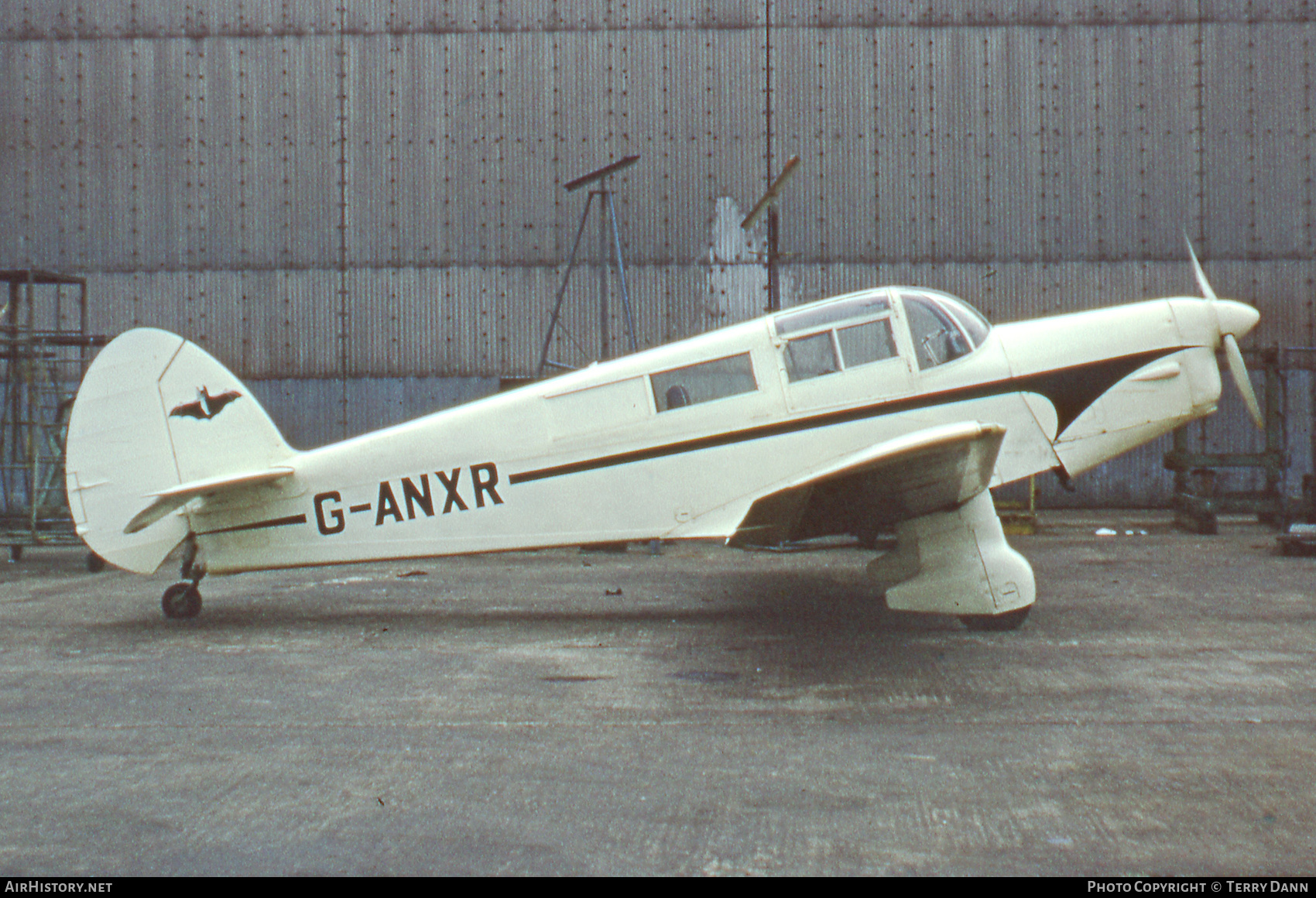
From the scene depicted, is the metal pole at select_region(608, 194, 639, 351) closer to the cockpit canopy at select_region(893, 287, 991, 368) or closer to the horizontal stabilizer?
the cockpit canopy at select_region(893, 287, 991, 368)

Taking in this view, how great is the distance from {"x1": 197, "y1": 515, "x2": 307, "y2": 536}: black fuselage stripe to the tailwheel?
4.84 meters

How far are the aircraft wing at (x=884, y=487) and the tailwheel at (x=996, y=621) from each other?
0.83 meters

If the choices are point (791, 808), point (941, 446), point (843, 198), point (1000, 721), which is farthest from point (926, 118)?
point (791, 808)

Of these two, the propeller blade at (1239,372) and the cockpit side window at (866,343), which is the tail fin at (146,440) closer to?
the cockpit side window at (866,343)

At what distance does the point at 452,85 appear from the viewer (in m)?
14.8

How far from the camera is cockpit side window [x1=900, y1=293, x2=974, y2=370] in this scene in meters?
6.95

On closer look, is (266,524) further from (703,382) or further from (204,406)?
(703,382)

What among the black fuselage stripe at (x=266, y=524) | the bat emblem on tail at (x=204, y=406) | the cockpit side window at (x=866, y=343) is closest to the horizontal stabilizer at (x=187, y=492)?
the black fuselage stripe at (x=266, y=524)

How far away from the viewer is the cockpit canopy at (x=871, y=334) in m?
6.95

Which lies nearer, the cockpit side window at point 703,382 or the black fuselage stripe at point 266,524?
the cockpit side window at point 703,382

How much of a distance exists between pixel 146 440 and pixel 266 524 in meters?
1.09

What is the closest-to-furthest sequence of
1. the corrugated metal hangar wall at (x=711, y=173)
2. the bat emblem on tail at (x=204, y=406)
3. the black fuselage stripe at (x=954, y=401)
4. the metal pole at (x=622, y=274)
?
1. the black fuselage stripe at (x=954, y=401)
2. the bat emblem on tail at (x=204, y=406)
3. the metal pole at (x=622, y=274)
4. the corrugated metal hangar wall at (x=711, y=173)

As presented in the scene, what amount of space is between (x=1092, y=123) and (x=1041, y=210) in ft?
4.88
